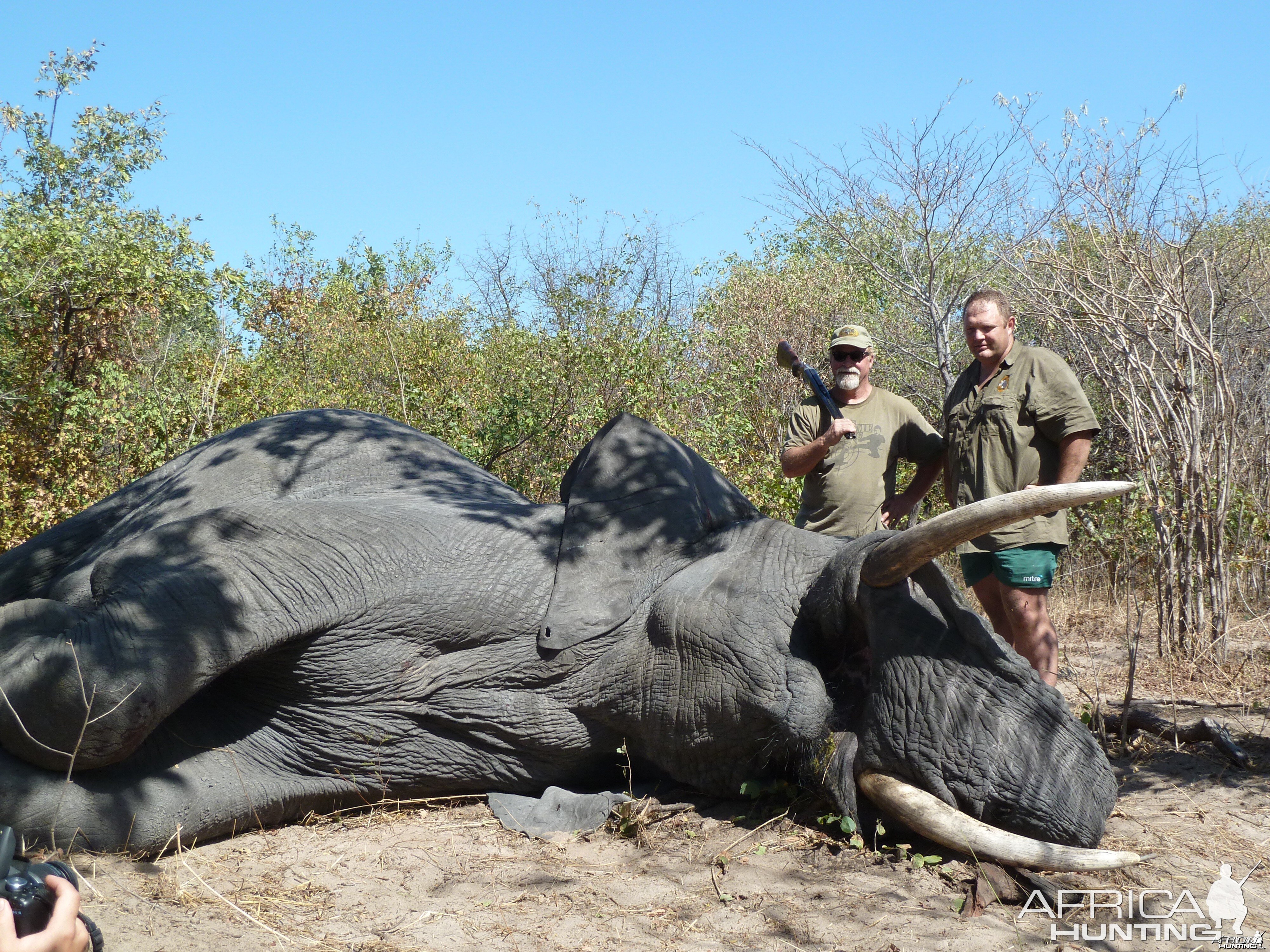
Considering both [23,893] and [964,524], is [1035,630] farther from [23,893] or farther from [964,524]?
[23,893]

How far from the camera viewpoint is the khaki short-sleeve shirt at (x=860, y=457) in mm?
5570

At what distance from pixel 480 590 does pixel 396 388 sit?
7.96 metres

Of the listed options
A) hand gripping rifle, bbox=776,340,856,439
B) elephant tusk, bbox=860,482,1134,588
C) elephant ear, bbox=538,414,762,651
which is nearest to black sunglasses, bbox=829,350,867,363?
hand gripping rifle, bbox=776,340,856,439

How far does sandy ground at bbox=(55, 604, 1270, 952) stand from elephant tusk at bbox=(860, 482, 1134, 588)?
937mm

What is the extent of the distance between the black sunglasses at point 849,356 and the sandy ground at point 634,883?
7.82 ft

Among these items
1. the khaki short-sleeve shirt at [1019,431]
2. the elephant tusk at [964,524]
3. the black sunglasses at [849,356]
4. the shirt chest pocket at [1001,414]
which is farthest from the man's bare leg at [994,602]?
the elephant tusk at [964,524]

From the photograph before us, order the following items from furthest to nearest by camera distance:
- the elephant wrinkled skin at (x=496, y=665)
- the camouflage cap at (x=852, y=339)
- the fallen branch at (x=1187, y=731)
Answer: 1. the camouflage cap at (x=852, y=339)
2. the fallen branch at (x=1187, y=731)
3. the elephant wrinkled skin at (x=496, y=665)

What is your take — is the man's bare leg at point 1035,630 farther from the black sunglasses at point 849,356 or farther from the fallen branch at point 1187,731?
the black sunglasses at point 849,356

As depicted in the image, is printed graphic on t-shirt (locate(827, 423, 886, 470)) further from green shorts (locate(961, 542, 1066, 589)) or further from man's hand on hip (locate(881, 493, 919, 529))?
green shorts (locate(961, 542, 1066, 589))

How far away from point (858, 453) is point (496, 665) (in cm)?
231

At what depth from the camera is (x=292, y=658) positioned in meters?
4.17

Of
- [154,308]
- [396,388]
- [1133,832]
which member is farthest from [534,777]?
[154,308]

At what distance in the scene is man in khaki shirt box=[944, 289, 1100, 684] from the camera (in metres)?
4.90

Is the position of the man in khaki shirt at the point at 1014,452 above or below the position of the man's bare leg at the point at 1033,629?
above
